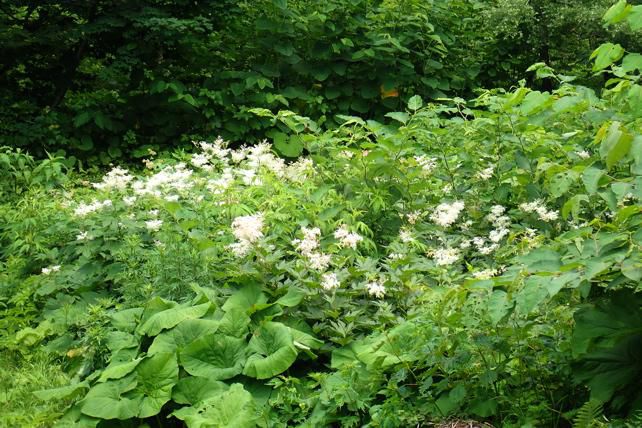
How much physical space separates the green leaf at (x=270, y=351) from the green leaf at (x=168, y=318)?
1.08 ft

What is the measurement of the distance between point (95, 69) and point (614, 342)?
7.62 meters

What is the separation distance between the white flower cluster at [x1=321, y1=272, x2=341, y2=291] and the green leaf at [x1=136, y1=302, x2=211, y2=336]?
24.8 inches

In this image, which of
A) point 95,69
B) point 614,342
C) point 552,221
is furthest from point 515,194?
point 95,69

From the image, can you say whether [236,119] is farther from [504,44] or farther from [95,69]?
[504,44]

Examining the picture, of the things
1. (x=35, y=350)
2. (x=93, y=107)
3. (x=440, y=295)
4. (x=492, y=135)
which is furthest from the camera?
(x=93, y=107)

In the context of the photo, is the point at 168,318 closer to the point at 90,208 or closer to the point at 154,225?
the point at 154,225

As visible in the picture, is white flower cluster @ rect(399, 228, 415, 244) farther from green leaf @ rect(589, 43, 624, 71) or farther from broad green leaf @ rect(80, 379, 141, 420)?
broad green leaf @ rect(80, 379, 141, 420)

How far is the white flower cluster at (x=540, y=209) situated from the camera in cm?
379

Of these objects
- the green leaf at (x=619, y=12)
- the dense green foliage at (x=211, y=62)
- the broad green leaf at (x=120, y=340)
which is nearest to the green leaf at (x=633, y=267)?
the green leaf at (x=619, y=12)

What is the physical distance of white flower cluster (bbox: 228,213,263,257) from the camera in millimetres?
3729

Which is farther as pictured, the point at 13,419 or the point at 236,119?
the point at 236,119

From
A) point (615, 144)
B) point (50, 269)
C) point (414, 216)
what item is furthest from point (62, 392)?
point (615, 144)

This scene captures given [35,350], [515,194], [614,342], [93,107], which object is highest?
[614,342]

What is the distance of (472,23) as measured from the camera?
9.93m
